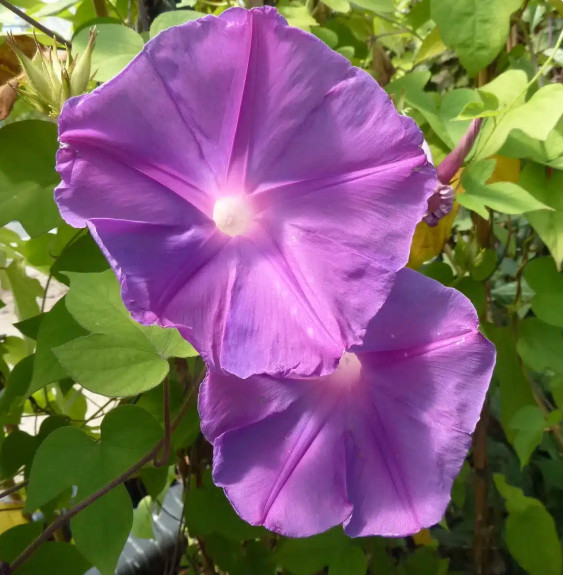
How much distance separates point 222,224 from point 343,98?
147 mm

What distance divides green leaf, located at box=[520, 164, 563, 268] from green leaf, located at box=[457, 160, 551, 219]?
7 cm

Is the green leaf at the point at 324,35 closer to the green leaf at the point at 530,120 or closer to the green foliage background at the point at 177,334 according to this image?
the green foliage background at the point at 177,334

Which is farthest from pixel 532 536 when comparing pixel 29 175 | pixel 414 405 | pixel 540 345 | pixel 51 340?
pixel 29 175

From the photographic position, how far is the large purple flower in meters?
0.47

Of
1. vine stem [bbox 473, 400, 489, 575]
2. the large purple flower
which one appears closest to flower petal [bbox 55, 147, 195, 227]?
the large purple flower

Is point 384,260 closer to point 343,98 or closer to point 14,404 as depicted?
point 343,98

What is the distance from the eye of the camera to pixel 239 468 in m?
0.55

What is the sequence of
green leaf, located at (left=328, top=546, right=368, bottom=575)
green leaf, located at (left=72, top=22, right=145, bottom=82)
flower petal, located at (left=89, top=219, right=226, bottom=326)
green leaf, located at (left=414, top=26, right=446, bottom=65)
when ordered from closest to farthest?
flower petal, located at (left=89, top=219, right=226, bottom=326), green leaf, located at (left=72, top=22, right=145, bottom=82), green leaf, located at (left=328, top=546, right=368, bottom=575), green leaf, located at (left=414, top=26, right=446, bottom=65)

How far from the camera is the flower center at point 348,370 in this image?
59 centimetres

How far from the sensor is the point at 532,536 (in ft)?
3.23

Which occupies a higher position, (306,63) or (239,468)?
(306,63)

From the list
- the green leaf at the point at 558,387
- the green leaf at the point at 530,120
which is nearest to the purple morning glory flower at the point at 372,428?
the green leaf at the point at 530,120

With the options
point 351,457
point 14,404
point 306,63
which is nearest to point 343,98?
point 306,63

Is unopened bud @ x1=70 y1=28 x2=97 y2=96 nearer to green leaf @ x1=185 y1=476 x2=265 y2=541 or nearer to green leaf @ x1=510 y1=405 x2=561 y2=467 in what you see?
green leaf @ x1=185 y1=476 x2=265 y2=541
